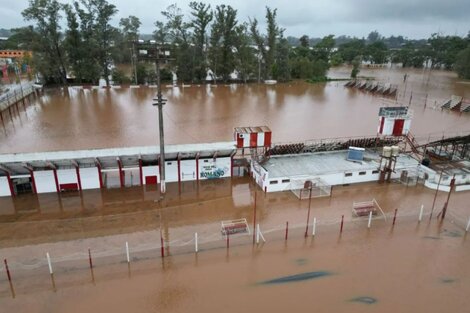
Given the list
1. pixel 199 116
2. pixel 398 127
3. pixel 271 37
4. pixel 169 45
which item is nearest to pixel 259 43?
pixel 271 37

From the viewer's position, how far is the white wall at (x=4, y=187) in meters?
24.2

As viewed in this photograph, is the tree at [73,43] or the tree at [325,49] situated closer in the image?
the tree at [73,43]

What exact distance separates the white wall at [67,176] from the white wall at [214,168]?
9281 mm

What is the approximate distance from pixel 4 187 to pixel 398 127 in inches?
1297

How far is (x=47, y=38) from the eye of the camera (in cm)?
6494

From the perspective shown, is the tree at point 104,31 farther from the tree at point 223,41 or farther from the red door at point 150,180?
the red door at point 150,180

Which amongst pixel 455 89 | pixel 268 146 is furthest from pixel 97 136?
pixel 455 89

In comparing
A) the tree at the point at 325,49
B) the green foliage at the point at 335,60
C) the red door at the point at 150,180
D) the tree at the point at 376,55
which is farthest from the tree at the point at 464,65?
the red door at the point at 150,180

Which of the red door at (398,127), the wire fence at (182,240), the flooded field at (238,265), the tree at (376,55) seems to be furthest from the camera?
the tree at (376,55)

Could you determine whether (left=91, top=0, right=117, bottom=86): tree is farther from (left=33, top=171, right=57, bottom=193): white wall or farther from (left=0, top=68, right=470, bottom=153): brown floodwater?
(left=33, top=171, right=57, bottom=193): white wall

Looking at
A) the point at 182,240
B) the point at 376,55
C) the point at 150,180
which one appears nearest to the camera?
the point at 182,240

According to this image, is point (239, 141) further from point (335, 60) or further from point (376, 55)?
point (376, 55)

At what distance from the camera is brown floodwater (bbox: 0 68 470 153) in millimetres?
38938

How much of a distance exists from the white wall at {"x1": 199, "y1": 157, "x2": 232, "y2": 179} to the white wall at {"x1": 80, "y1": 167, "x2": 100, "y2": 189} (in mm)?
7800
